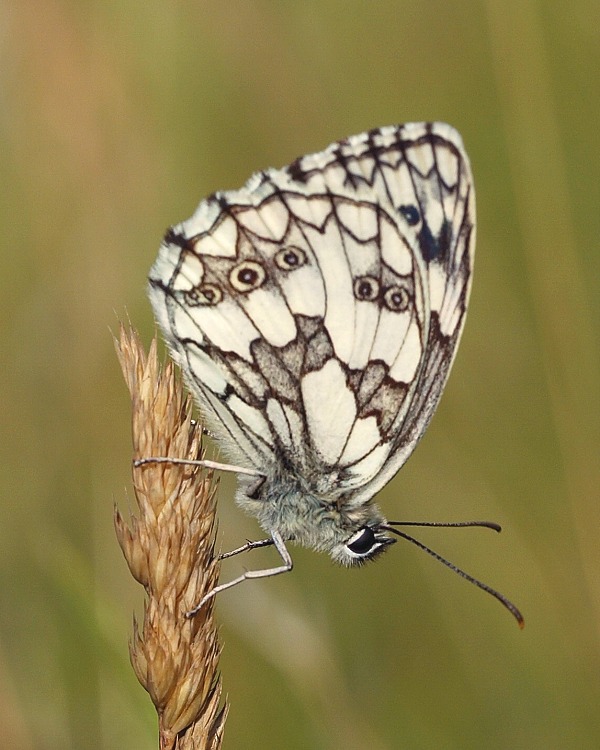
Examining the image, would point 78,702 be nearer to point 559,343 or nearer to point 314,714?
point 314,714

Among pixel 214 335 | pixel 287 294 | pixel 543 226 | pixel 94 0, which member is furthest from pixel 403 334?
pixel 94 0

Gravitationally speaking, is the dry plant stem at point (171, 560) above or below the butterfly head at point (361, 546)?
above

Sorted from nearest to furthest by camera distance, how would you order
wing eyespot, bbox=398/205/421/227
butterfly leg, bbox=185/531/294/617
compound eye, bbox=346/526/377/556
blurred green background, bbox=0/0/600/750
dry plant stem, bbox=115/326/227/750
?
1. dry plant stem, bbox=115/326/227/750
2. butterfly leg, bbox=185/531/294/617
3. compound eye, bbox=346/526/377/556
4. wing eyespot, bbox=398/205/421/227
5. blurred green background, bbox=0/0/600/750

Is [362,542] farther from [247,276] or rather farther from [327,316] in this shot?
[247,276]

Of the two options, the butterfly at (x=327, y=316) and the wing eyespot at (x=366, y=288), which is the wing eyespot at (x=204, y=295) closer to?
the butterfly at (x=327, y=316)

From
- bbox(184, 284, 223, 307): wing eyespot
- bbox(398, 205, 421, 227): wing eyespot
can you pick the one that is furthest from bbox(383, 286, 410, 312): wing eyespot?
bbox(184, 284, 223, 307): wing eyespot

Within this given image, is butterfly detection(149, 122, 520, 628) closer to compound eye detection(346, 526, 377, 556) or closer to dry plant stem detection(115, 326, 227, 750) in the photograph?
compound eye detection(346, 526, 377, 556)

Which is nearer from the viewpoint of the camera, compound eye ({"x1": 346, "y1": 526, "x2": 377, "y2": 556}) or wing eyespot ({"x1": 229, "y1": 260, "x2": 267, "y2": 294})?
compound eye ({"x1": 346, "y1": 526, "x2": 377, "y2": 556})

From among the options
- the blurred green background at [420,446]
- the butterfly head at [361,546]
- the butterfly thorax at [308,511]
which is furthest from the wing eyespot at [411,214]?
the blurred green background at [420,446]

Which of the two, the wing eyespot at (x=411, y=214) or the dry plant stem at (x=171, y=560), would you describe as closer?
the dry plant stem at (x=171, y=560)
